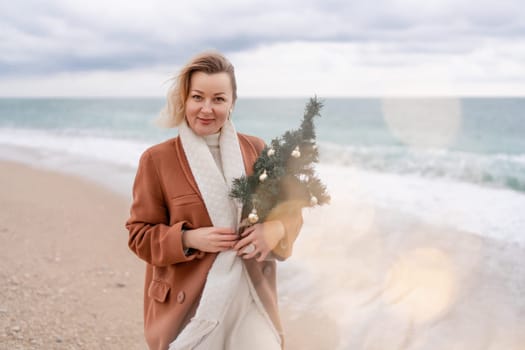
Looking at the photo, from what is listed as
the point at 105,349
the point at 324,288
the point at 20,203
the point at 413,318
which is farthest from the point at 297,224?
the point at 20,203

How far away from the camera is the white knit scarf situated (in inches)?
77.0

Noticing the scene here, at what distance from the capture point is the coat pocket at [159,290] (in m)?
2.10

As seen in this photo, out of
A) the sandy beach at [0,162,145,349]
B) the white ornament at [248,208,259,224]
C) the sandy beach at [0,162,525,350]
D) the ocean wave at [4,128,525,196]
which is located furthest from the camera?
the ocean wave at [4,128,525,196]

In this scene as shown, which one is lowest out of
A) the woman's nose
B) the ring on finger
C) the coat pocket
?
the coat pocket

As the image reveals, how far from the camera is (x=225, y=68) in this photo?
200 centimetres

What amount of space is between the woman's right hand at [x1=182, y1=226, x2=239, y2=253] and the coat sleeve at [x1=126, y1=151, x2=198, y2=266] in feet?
0.15

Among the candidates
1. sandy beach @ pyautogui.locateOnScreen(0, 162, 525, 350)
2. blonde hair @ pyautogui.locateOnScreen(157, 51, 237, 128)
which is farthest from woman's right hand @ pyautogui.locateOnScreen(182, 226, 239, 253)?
sandy beach @ pyautogui.locateOnScreen(0, 162, 525, 350)

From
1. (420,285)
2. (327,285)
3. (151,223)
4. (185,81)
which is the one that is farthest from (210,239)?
(420,285)

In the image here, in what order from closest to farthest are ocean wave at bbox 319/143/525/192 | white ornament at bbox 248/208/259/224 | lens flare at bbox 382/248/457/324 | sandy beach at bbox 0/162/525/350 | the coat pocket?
white ornament at bbox 248/208/259/224
the coat pocket
sandy beach at bbox 0/162/525/350
lens flare at bbox 382/248/457/324
ocean wave at bbox 319/143/525/192

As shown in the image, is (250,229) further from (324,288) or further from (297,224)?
(324,288)

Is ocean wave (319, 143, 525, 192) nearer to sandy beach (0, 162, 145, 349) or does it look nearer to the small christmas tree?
sandy beach (0, 162, 145, 349)

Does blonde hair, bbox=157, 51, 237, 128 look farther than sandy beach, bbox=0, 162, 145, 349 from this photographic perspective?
No

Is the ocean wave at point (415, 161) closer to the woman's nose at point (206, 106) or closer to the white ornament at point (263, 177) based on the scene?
the woman's nose at point (206, 106)

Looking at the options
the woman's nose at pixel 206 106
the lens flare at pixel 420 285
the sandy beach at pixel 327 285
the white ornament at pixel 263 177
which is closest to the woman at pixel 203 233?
the woman's nose at pixel 206 106
